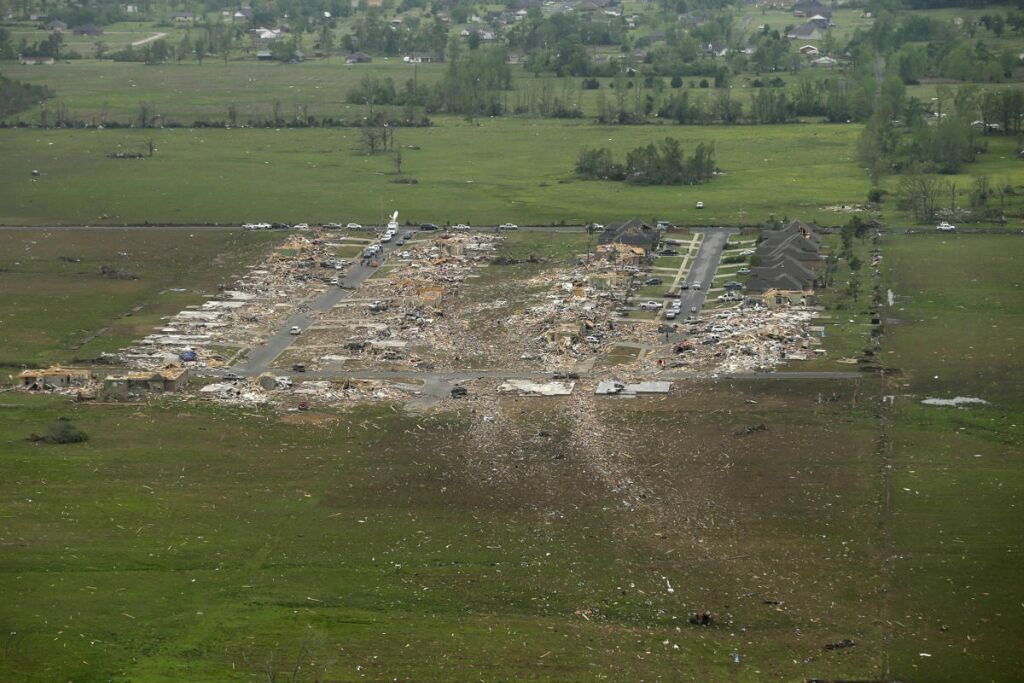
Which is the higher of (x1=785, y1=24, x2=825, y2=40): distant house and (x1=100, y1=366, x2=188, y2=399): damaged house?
(x1=785, y1=24, x2=825, y2=40): distant house

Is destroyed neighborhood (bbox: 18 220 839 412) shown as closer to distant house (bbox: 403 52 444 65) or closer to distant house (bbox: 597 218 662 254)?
distant house (bbox: 597 218 662 254)

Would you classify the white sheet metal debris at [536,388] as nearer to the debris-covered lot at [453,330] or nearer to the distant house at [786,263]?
the debris-covered lot at [453,330]

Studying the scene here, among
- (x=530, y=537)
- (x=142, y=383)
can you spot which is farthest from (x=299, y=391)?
(x=530, y=537)

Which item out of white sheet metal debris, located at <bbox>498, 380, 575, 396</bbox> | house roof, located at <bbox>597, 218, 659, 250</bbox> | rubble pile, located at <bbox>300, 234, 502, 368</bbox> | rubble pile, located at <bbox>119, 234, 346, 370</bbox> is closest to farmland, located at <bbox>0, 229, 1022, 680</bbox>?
white sheet metal debris, located at <bbox>498, 380, 575, 396</bbox>

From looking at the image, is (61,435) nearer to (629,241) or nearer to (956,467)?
(956,467)

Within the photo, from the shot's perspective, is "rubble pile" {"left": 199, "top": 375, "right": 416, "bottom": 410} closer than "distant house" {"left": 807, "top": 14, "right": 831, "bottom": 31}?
Yes

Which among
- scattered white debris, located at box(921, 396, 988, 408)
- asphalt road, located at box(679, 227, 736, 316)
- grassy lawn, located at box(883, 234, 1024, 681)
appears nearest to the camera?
grassy lawn, located at box(883, 234, 1024, 681)

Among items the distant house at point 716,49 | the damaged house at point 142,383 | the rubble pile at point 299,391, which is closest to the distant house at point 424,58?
the distant house at point 716,49
